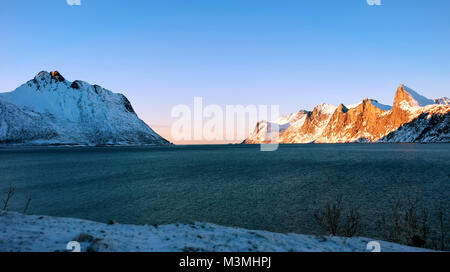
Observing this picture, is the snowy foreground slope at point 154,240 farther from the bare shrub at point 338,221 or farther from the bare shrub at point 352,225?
the bare shrub at point 352,225

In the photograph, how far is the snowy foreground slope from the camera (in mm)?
9961

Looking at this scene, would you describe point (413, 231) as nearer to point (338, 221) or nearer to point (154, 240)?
point (338, 221)

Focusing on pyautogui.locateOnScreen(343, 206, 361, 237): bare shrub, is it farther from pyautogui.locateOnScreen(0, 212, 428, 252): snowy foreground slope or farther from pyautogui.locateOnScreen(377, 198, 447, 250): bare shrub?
pyautogui.locateOnScreen(0, 212, 428, 252): snowy foreground slope

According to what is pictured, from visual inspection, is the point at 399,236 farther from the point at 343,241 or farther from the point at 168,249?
the point at 168,249

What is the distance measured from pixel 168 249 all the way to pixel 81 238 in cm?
386

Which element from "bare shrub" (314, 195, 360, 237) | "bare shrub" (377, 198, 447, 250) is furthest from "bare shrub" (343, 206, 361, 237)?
"bare shrub" (377, 198, 447, 250)

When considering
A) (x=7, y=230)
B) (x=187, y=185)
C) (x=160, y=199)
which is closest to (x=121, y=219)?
(x=160, y=199)

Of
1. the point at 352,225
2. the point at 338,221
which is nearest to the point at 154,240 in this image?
the point at 352,225

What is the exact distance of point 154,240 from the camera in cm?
1148

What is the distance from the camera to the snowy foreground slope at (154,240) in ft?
32.7

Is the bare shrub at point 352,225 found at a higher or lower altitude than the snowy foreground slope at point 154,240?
lower

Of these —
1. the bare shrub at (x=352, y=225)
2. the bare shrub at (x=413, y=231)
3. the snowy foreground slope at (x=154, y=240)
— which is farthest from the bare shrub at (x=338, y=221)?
the snowy foreground slope at (x=154, y=240)
